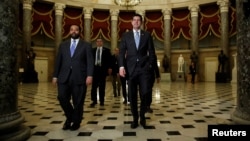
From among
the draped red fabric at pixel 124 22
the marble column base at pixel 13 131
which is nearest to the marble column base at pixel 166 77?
the draped red fabric at pixel 124 22

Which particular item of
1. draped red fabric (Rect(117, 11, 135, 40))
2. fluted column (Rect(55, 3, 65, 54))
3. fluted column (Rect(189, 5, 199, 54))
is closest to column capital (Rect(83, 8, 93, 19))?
fluted column (Rect(55, 3, 65, 54))

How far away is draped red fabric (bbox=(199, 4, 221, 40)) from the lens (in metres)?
20.6

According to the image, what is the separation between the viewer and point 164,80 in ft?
69.6

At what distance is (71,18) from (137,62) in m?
18.8

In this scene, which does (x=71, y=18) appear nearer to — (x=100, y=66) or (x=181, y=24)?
(x=181, y=24)

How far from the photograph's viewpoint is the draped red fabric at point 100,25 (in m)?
22.2

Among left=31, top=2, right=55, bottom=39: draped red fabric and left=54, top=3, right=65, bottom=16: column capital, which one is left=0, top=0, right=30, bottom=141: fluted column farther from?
left=54, top=3, right=65, bottom=16: column capital

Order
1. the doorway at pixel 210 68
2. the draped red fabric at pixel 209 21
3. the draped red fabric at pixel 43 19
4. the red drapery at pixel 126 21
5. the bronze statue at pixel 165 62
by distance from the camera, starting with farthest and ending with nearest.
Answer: the doorway at pixel 210 68 → the bronze statue at pixel 165 62 → the draped red fabric at pixel 209 21 → the red drapery at pixel 126 21 → the draped red fabric at pixel 43 19

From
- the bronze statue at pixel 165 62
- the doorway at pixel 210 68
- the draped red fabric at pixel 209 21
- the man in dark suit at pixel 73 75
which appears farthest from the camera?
the doorway at pixel 210 68

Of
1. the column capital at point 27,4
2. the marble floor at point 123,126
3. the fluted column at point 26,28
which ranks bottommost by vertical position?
the marble floor at point 123,126

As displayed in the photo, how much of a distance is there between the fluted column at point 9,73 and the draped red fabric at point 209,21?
1973 centimetres

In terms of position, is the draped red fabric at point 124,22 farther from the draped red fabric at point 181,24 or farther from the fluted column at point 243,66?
the fluted column at point 243,66

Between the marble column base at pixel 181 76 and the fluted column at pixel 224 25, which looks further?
the marble column base at pixel 181 76

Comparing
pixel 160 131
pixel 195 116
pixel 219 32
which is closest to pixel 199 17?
pixel 219 32
